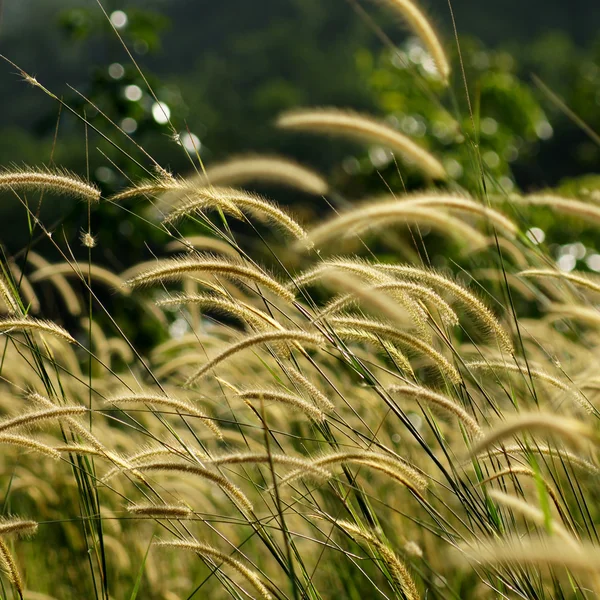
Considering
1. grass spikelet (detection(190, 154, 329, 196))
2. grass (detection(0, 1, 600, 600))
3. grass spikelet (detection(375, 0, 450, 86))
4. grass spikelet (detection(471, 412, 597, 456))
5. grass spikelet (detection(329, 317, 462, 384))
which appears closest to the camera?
grass spikelet (detection(471, 412, 597, 456))

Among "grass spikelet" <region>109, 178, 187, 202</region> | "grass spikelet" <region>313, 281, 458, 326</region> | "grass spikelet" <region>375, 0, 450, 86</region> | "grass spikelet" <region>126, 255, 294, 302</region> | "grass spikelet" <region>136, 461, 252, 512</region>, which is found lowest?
"grass spikelet" <region>136, 461, 252, 512</region>

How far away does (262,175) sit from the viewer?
159cm

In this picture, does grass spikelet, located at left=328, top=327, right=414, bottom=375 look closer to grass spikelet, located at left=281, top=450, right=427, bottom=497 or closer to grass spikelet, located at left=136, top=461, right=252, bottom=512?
grass spikelet, located at left=281, top=450, right=427, bottom=497

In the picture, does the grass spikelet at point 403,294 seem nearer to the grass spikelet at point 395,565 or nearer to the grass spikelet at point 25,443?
the grass spikelet at point 395,565

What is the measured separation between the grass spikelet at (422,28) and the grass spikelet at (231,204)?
605 mm

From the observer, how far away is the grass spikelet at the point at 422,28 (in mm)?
1846

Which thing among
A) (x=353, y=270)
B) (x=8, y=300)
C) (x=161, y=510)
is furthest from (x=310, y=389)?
(x=8, y=300)

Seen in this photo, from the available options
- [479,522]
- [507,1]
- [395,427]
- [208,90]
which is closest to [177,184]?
[479,522]

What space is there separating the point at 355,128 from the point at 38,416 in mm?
844

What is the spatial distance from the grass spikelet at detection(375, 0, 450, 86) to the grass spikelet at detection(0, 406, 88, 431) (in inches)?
44.7

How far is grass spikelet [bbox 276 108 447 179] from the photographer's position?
1644mm

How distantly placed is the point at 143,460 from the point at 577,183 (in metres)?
3.79

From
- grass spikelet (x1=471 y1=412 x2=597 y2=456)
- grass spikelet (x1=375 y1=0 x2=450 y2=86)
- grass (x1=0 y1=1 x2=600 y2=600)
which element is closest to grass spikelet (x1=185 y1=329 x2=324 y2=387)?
grass (x1=0 y1=1 x2=600 y2=600)

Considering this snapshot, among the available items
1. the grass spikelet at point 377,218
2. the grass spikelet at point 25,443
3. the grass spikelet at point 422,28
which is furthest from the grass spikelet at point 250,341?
the grass spikelet at point 422,28
